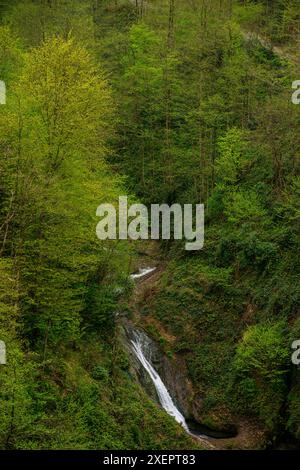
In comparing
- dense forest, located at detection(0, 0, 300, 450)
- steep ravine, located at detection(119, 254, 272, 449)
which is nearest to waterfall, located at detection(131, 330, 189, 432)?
steep ravine, located at detection(119, 254, 272, 449)

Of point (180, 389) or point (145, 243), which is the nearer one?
point (180, 389)

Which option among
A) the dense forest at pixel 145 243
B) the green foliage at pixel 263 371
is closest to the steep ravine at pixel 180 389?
the dense forest at pixel 145 243

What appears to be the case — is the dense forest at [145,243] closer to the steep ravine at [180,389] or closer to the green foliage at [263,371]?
the green foliage at [263,371]

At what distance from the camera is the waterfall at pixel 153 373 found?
24.6 m

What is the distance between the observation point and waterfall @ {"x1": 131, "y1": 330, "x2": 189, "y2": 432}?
24.6m

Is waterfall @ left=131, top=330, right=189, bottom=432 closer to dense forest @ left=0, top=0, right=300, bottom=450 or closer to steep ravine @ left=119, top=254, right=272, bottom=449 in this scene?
steep ravine @ left=119, top=254, right=272, bottom=449

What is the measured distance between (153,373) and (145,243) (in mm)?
12621

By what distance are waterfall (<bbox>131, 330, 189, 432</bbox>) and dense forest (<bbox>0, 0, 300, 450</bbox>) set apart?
3.05 ft

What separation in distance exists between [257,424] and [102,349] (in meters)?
7.34

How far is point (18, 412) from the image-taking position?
50.9 ft

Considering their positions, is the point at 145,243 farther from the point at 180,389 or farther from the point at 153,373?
the point at 180,389

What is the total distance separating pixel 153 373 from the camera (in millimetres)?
26328

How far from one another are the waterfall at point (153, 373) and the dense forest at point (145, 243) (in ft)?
3.05

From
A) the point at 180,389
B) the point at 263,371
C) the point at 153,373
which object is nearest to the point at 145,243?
the point at 153,373
